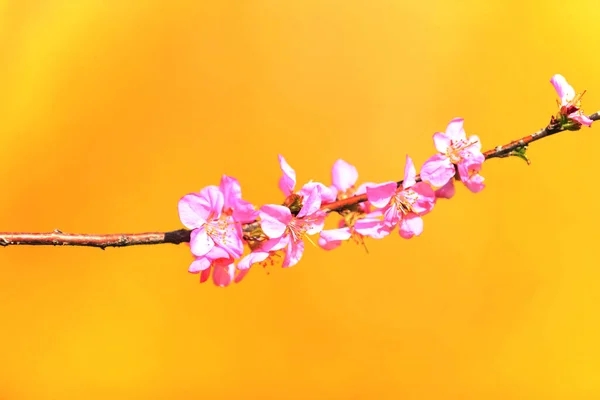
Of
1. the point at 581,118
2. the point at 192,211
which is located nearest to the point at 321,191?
the point at 192,211

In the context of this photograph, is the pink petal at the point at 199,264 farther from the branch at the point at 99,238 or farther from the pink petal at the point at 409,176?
the pink petal at the point at 409,176

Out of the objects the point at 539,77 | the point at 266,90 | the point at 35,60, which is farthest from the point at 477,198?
the point at 35,60

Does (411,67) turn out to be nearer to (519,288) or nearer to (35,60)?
(519,288)

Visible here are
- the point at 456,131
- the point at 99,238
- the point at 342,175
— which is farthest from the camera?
the point at 342,175

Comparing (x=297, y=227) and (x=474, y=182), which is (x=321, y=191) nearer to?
(x=297, y=227)

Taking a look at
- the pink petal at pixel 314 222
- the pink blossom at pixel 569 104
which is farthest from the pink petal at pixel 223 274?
the pink blossom at pixel 569 104
